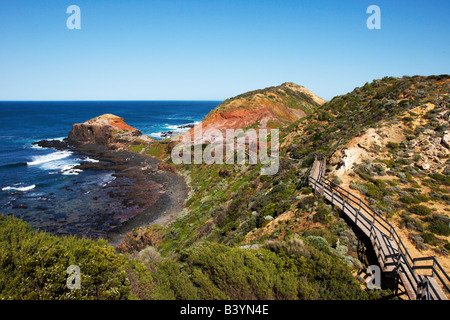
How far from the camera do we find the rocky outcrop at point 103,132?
73963mm

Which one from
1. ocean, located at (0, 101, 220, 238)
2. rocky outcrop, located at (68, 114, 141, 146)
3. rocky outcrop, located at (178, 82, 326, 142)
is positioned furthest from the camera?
rocky outcrop, located at (68, 114, 141, 146)

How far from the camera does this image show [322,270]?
8.70 m

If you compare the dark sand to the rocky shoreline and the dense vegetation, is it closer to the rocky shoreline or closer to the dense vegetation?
the rocky shoreline

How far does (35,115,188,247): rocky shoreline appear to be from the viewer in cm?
3083

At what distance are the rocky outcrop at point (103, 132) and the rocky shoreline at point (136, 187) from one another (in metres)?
2.71

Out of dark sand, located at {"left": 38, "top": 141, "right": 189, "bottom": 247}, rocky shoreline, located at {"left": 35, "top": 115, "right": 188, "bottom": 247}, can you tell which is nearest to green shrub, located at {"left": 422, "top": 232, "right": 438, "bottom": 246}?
dark sand, located at {"left": 38, "top": 141, "right": 189, "bottom": 247}

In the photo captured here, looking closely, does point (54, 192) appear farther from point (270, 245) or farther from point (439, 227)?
point (439, 227)

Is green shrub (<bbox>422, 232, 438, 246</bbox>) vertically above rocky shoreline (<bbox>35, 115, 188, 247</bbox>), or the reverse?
green shrub (<bbox>422, 232, 438, 246</bbox>)

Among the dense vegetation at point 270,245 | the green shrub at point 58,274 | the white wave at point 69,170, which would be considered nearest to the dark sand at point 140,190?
the white wave at point 69,170

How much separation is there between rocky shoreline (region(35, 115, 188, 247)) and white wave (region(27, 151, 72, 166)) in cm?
363

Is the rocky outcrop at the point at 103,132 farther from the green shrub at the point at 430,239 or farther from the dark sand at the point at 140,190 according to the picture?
the green shrub at the point at 430,239
